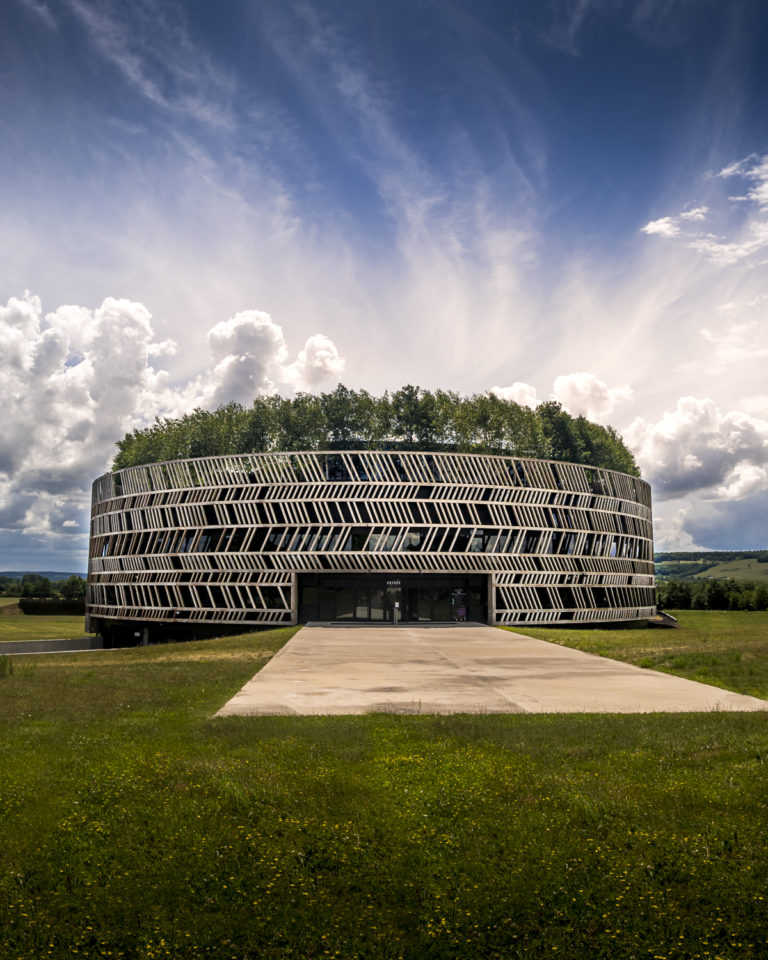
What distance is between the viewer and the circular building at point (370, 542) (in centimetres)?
4700

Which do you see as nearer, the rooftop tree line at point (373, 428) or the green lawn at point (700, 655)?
the green lawn at point (700, 655)

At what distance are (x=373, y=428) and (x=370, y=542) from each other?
38335mm

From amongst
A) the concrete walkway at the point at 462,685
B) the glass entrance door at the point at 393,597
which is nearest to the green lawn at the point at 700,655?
the concrete walkway at the point at 462,685

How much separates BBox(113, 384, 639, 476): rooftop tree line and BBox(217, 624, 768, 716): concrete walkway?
55204 mm

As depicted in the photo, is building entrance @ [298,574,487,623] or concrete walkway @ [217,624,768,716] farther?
building entrance @ [298,574,487,623]

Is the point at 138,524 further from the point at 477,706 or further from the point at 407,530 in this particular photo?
the point at 477,706

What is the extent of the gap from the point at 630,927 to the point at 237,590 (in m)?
43.9

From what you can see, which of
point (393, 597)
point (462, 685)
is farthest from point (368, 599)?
point (462, 685)

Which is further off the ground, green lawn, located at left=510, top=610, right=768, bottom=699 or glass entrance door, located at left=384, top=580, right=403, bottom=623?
glass entrance door, located at left=384, top=580, right=403, bottom=623

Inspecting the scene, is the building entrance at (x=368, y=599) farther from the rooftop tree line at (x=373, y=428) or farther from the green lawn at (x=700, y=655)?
the rooftop tree line at (x=373, y=428)

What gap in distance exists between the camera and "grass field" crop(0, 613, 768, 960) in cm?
600

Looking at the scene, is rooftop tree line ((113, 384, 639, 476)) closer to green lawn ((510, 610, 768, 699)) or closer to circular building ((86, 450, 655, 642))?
circular building ((86, 450, 655, 642))

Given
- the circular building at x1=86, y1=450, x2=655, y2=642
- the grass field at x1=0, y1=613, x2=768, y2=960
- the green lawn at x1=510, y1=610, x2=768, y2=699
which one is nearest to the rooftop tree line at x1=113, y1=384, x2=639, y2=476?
the circular building at x1=86, y1=450, x2=655, y2=642

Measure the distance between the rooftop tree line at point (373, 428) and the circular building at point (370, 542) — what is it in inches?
1069
